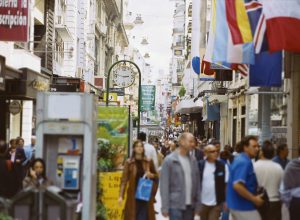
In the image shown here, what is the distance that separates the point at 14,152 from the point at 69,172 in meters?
5.96

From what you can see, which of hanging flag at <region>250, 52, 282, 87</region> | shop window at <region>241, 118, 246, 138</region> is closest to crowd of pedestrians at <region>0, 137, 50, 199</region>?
hanging flag at <region>250, 52, 282, 87</region>

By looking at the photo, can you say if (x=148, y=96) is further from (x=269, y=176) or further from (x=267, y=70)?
(x=269, y=176)

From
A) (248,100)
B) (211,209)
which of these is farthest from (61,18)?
(211,209)

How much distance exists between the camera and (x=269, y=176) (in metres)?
11.1

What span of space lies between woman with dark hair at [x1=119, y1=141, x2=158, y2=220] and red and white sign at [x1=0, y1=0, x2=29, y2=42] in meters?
8.77

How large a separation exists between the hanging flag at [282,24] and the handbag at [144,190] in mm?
3367

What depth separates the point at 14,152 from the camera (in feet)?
56.0

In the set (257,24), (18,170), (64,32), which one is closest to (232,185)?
(257,24)

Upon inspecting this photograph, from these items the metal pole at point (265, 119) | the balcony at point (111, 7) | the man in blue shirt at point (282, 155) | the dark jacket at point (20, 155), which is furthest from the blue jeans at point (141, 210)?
the balcony at point (111, 7)

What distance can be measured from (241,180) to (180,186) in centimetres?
98

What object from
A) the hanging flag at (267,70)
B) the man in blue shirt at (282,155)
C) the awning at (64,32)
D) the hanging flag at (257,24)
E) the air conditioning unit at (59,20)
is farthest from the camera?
the air conditioning unit at (59,20)

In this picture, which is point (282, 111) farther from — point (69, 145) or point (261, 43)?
point (69, 145)

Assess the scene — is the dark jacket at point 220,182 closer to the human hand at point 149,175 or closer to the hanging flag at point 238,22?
the human hand at point 149,175

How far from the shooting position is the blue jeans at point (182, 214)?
1053 cm
